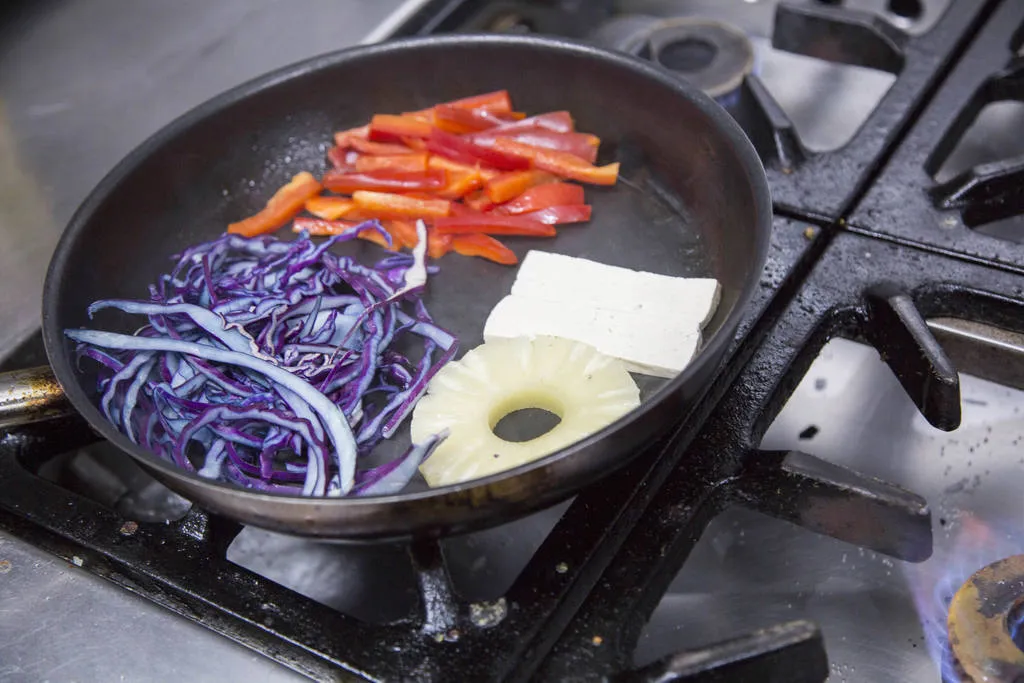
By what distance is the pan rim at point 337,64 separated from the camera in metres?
0.81

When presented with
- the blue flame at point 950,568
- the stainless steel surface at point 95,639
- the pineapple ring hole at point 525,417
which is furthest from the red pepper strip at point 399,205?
the blue flame at point 950,568

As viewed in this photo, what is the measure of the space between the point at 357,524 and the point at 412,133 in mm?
734

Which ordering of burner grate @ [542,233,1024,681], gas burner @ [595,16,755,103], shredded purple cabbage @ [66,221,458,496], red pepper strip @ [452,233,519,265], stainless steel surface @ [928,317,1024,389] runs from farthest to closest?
1. gas burner @ [595,16,755,103]
2. red pepper strip @ [452,233,519,265]
3. stainless steel surface @ [928,317,1024,389]
4. shredded purple cabbage @ [66,221,458,496]
5. burner grate @ [542,233,1024,681]

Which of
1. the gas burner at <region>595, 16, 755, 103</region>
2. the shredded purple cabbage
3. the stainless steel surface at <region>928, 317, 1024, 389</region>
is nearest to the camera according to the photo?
the shredded purple cabbage

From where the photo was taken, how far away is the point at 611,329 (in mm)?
1141

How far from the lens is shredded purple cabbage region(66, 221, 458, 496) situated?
3.43 ft

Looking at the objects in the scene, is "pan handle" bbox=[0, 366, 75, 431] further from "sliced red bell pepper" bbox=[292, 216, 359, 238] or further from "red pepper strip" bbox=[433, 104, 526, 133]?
"red pepper strip" bbox=[433, 104, 526, 133]

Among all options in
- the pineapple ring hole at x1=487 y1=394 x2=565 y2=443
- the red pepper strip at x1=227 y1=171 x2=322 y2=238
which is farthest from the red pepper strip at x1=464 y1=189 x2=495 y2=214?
the pineapple ring hole at x1=487 y1=394 x2=565 y2=443

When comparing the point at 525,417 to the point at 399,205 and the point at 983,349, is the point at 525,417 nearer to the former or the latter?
the point at 399,205

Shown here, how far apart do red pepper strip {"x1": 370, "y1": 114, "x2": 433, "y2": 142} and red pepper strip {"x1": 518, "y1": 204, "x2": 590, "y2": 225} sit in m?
0.22

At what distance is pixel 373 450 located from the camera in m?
1.07

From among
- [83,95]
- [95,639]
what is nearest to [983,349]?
[95,639]

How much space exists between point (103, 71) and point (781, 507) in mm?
1435

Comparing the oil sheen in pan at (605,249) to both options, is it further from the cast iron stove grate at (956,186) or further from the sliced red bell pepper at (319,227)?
the cast iron stove grate at (956,186)
